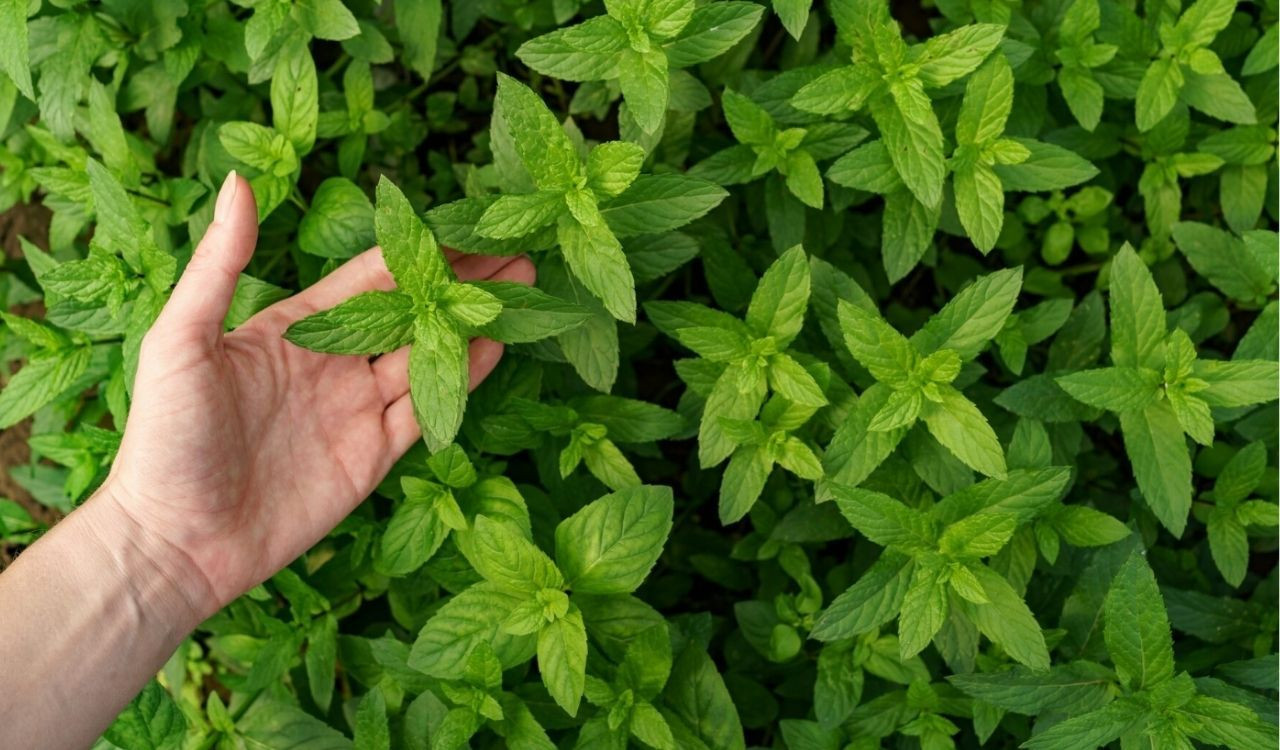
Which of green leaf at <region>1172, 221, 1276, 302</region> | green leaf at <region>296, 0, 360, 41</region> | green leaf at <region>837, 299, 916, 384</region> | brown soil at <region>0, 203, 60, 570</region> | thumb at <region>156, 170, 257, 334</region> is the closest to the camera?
thumb at <region>156, 170, 257, 334</region>

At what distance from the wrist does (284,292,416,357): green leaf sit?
1.92 ft

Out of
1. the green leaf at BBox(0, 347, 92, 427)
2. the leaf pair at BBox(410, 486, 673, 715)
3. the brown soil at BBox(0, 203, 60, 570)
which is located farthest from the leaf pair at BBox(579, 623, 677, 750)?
the brown soil at BBox(0, 203, 60, 570)

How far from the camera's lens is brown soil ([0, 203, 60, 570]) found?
3707mm

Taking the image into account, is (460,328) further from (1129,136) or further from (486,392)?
(1129,136)

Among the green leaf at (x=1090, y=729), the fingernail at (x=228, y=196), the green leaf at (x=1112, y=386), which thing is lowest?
the green leaf at (x=1090, y=729)

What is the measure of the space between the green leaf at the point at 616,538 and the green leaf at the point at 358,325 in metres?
0.59

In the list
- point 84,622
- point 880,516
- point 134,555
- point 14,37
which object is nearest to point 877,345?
point 880,516

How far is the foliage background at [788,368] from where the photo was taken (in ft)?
8.06

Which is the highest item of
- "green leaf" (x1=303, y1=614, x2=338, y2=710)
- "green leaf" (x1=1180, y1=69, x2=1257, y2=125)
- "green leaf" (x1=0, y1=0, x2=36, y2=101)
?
"green leaf" (x1=0, y1=0, x2=36, y2=101)

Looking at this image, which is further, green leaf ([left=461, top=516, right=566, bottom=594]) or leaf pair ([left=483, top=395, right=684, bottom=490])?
leaf pair ([left=483, top=395, right=684, bottom=490])

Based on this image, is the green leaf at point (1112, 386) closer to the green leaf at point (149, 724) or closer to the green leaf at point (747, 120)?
the green leaf at point (747, 120)

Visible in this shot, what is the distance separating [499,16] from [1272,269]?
2205mm

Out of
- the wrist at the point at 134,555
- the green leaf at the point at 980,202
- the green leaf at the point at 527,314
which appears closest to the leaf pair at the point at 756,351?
the green leaf at the point at 527,314

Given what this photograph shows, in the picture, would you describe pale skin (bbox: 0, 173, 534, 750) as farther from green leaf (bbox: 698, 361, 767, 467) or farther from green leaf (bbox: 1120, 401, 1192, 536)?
green leaf (bbox: 1120, 401, 1192, 536)
